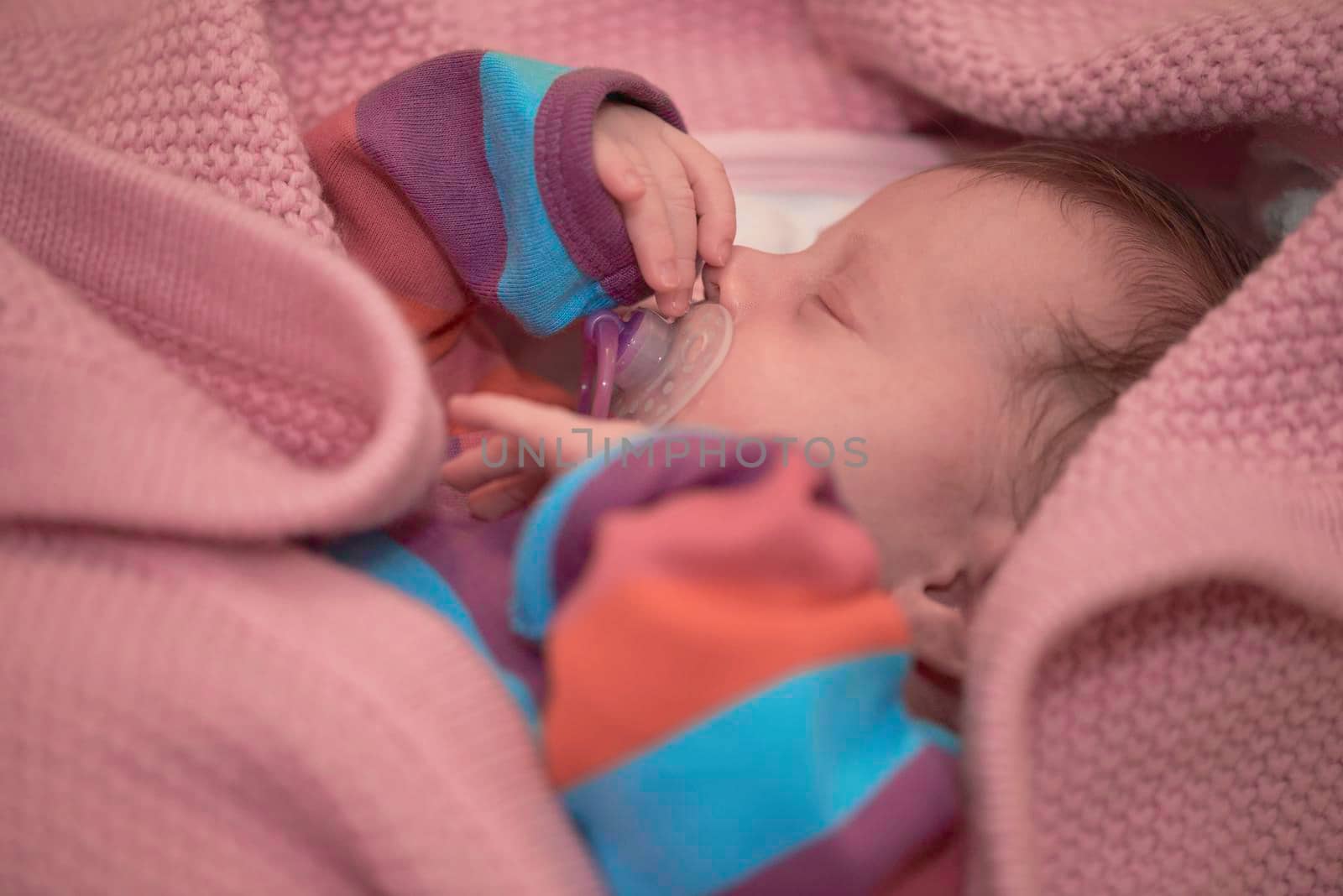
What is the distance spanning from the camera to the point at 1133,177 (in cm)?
98

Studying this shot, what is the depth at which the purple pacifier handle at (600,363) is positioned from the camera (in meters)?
0.90

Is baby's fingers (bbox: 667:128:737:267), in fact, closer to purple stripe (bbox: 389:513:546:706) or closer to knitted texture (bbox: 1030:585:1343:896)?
purple stripe (bbox: 389:513:546:706)

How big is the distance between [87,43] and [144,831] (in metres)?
0.89

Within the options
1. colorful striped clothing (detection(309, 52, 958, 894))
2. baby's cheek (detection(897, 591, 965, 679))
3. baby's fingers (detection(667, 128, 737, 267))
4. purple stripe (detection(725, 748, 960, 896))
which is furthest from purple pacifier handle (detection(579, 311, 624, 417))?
purple stripe (detection(725, 748, 960, 896))

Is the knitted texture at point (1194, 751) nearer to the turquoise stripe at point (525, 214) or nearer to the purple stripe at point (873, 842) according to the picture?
the purple stripe at point (873, 842)

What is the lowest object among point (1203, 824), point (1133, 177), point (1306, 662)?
point (1203, 824)

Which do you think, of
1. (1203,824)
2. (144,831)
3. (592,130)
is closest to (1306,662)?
(1203,824)

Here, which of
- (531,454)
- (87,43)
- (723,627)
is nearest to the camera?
(723,627)

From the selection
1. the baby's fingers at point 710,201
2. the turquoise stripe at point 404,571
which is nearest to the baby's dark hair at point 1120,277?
the baby's fingers at point 710,201

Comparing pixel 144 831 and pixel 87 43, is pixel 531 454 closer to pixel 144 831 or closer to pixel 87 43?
pixel 144 831

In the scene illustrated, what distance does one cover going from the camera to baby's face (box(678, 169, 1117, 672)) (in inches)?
32.5

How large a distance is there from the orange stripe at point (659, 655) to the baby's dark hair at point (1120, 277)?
1.17ft

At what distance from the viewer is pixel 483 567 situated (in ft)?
2.61

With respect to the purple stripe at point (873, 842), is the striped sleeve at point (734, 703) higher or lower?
higher
